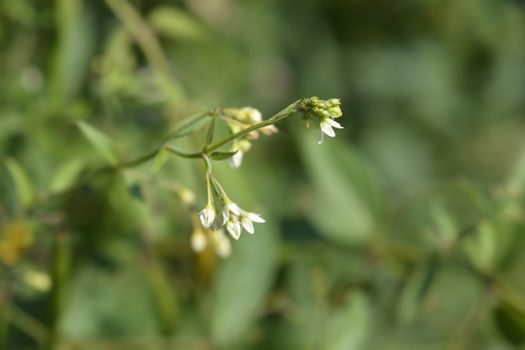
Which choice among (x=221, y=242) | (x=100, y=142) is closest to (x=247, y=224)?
(x=100, y=142)

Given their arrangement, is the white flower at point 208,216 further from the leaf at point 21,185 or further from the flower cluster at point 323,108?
the leaf at point 21,185

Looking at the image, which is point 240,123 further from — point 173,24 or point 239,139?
point 173,24

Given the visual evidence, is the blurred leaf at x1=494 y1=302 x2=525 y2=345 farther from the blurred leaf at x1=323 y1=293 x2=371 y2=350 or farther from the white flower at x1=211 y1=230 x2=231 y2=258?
the white flower at x1=211 y1=230 x2=231 y2=258

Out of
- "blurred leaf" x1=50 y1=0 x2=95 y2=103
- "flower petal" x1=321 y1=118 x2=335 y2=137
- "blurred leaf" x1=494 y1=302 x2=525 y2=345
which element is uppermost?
"blurred leaf" x1=50 y1=0 x2=95 y2=103

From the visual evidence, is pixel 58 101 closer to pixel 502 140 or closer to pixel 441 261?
pixel 441 261

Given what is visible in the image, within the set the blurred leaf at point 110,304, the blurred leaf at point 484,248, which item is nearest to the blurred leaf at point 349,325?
the blurred leaf at point 484,248

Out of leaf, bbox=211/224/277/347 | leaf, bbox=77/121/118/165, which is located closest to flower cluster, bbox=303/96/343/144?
leaf, bbox=77/121/118/165

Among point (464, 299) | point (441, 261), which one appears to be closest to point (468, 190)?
point (441, 261)
